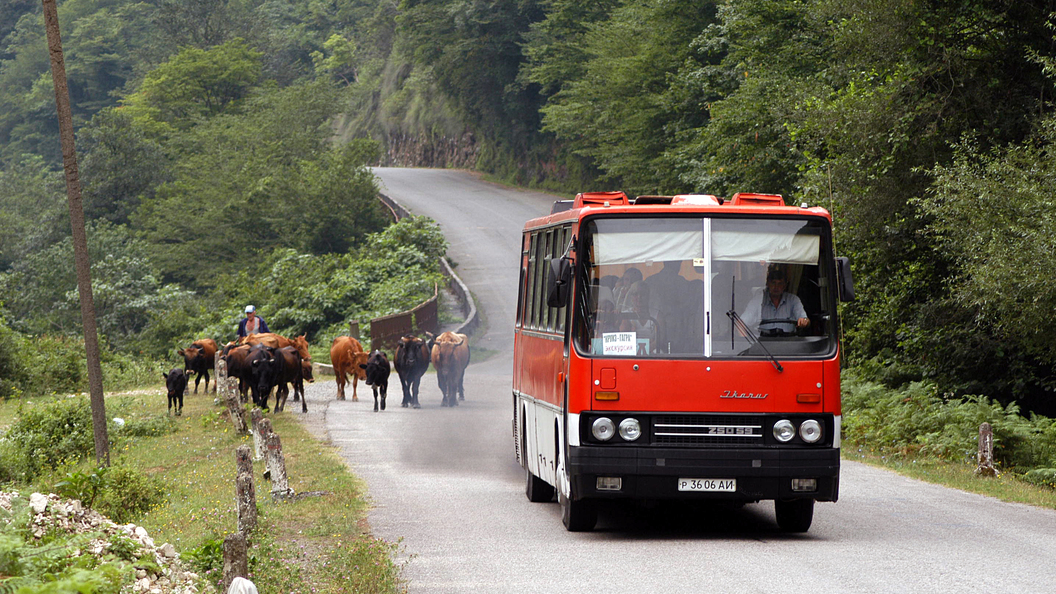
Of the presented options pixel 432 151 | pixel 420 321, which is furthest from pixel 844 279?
pixel 432 151

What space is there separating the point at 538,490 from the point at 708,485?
3.37 metres

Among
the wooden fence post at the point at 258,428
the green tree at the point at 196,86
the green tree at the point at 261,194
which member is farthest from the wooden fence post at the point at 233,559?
the green tree at the point at 196,86

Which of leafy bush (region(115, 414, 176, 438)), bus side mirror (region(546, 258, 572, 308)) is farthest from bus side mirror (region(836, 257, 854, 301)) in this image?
leafy bush (region(115, 414, 176, 438))

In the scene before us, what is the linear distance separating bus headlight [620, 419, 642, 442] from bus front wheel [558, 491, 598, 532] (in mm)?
927

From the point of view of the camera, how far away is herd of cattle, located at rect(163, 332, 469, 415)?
2253 cm

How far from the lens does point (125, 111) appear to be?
78.6 metres

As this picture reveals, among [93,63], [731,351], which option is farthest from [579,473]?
[93,63]

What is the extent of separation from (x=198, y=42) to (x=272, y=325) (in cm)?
6065

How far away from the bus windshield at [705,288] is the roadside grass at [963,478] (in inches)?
206

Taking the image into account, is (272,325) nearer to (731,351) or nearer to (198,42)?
(731,351)

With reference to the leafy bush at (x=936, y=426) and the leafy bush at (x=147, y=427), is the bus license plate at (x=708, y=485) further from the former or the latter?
the leafy bush at (x=147, y=427)

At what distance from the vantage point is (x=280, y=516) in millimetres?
11586

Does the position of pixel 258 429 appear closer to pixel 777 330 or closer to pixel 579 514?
pixel 579 514

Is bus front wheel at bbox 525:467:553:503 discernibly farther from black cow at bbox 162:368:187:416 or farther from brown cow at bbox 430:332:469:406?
black cow at bbox 162:368:187:416
